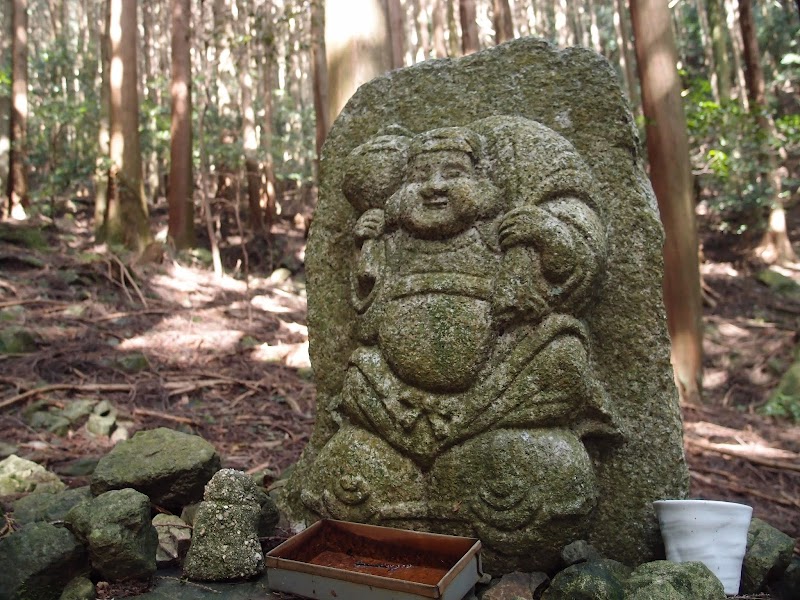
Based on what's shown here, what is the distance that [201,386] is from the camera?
217 inches

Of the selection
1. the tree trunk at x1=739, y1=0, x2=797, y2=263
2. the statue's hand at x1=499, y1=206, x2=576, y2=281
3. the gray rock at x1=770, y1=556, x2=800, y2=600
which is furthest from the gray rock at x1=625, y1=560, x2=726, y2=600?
the tree trunk at x1=739, y1=0, x2=797, y2=263

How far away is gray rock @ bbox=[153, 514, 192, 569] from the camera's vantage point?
269cm

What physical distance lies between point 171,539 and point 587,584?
1670 millimetres

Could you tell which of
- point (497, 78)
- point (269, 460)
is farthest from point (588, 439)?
point (269, 460)

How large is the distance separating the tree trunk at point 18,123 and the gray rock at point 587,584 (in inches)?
439

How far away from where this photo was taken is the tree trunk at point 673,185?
5973mm

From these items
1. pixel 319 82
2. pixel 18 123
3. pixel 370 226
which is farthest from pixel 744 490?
pixel 18 123

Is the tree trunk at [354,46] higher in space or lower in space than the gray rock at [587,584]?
higher

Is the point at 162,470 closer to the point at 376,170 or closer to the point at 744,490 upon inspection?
the point at 376,170

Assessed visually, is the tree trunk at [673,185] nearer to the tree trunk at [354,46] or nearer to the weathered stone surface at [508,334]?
the tree trunk at [354,46]

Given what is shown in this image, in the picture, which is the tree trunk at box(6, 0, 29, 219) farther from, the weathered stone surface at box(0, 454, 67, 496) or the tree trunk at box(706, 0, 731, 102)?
the tree trunk at box(706, 0, 731, 102)

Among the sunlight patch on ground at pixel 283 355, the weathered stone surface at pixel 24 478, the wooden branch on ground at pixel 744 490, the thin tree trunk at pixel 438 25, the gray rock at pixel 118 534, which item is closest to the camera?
the gray rock at pixel 118 534

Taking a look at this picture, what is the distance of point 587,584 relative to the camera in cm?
220

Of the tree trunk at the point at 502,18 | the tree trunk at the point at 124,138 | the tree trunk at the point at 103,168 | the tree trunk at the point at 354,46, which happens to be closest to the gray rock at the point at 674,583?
the tree trunk at the point at 354,46
